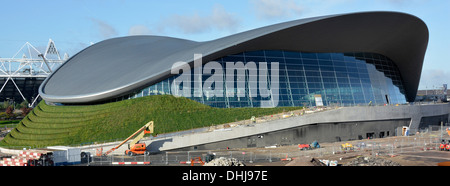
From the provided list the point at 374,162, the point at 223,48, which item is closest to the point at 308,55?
the point at 223,48

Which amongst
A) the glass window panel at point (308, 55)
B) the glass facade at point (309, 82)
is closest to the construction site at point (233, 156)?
the glass facade at point (309, 82)

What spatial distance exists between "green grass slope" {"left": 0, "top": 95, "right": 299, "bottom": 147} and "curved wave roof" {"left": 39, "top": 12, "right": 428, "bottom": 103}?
1488mm

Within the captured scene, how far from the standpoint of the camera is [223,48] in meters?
41.4

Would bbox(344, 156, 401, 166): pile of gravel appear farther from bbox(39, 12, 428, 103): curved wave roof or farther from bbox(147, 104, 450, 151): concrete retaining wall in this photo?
bbox(39, 12, 428, 103): curved wave roof

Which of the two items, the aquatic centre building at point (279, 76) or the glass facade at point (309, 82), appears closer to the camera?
the aquatic centre building at point (279, 76)

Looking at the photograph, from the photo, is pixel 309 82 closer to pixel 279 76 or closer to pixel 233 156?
pixel 279 76

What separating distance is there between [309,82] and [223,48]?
12.5 m

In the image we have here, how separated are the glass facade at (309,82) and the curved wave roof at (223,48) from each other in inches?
40.1

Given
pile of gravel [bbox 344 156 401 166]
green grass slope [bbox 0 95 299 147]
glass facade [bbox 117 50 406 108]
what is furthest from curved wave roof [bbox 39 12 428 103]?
pile of gravel [bbox 344 156 401 166]

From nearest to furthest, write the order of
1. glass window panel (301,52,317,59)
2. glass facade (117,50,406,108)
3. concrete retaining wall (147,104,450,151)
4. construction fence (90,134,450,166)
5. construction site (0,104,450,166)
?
construction site (0,104,450,166), construction fence (90,134,450,166), concrete retaining wall (147,104,450,151), glass facade (117,50,406,108), glass window panel (301,52,317,59)

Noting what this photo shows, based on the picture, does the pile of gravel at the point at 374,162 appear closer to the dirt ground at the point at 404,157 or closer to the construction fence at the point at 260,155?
the dirt ground at the point at 404,157

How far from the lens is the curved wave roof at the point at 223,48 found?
1649 inches

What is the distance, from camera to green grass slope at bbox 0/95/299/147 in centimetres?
3853
